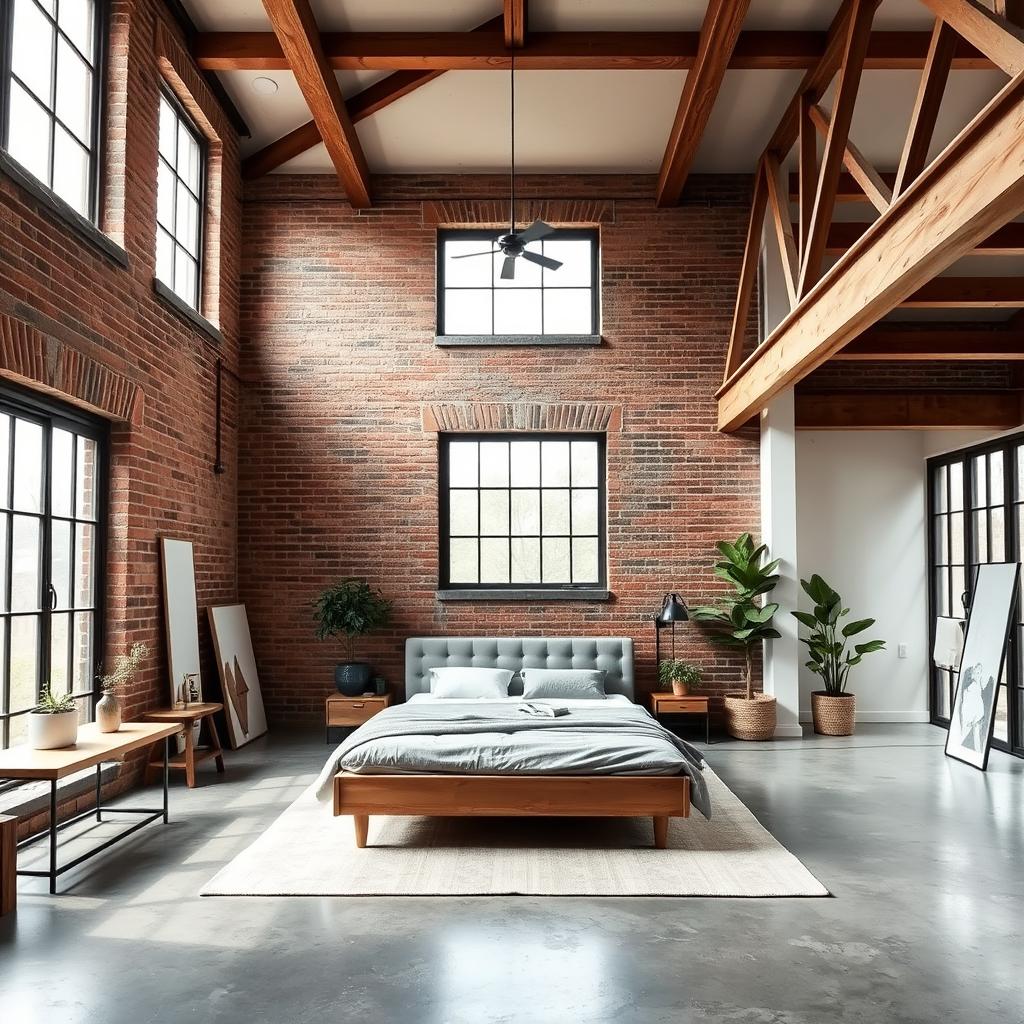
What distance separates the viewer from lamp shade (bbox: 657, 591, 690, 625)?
7.88 m

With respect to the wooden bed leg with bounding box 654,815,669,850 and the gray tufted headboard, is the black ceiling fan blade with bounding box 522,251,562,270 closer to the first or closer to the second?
the gray tufted headboard

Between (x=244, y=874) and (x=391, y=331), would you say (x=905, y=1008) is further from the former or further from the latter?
(x=391, y=331)

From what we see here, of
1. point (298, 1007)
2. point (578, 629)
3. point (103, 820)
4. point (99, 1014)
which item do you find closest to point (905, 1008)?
point (298, 1007)

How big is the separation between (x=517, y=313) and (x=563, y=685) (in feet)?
11.4

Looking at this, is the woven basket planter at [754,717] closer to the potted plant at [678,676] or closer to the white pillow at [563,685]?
the potted plant at [678,676]

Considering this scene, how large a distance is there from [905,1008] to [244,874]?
2.86m

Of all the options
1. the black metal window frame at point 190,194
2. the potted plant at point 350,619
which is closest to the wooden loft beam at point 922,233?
the potted plant at point 350,619

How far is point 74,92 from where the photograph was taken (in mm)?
5535

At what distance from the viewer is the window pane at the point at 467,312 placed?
8.70 meters

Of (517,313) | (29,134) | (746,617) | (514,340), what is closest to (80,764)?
(29,134)

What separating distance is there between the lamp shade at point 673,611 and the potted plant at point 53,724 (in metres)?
4.79

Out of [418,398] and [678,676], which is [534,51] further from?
[678,676]

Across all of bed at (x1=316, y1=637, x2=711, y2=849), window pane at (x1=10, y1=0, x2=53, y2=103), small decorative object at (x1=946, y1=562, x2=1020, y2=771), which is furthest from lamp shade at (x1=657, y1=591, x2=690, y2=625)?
window pane at (x1=10, y1=0, x2=53, y2=103)

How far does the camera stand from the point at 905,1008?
305cm
